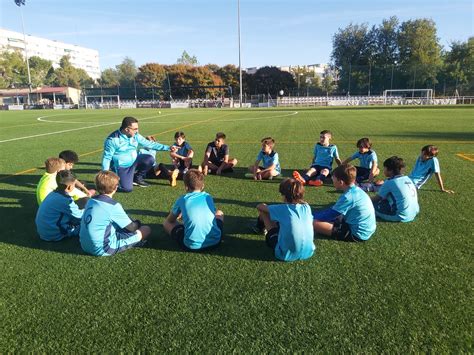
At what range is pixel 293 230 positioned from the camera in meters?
3.82

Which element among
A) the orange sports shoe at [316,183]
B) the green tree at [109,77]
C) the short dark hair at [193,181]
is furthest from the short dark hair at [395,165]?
the green tree at [109,77]

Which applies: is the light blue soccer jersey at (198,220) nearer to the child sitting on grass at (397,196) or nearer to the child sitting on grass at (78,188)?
the child sitting on grass at (78,188)

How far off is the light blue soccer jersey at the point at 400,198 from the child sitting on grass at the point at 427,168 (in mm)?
1662

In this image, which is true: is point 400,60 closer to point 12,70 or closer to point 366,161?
point 366,161

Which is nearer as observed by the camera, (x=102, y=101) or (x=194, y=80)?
(x=102, y=101)

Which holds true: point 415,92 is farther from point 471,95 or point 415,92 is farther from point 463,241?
point 463,241

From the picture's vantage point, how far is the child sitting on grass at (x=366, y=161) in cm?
737

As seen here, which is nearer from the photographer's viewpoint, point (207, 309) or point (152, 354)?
point (152, 354)

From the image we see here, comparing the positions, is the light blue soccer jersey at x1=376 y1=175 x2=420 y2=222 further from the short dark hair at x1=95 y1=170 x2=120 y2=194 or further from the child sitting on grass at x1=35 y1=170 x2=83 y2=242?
the child sitting on grass at x1=35 y1=170 x2=83 y2=242

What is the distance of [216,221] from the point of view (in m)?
4.43

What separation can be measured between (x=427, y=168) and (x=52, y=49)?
170145mm

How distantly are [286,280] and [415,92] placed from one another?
6646 cm

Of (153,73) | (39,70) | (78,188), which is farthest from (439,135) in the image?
(39,70)

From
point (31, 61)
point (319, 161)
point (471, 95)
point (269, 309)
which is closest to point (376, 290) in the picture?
point (269, 309)
